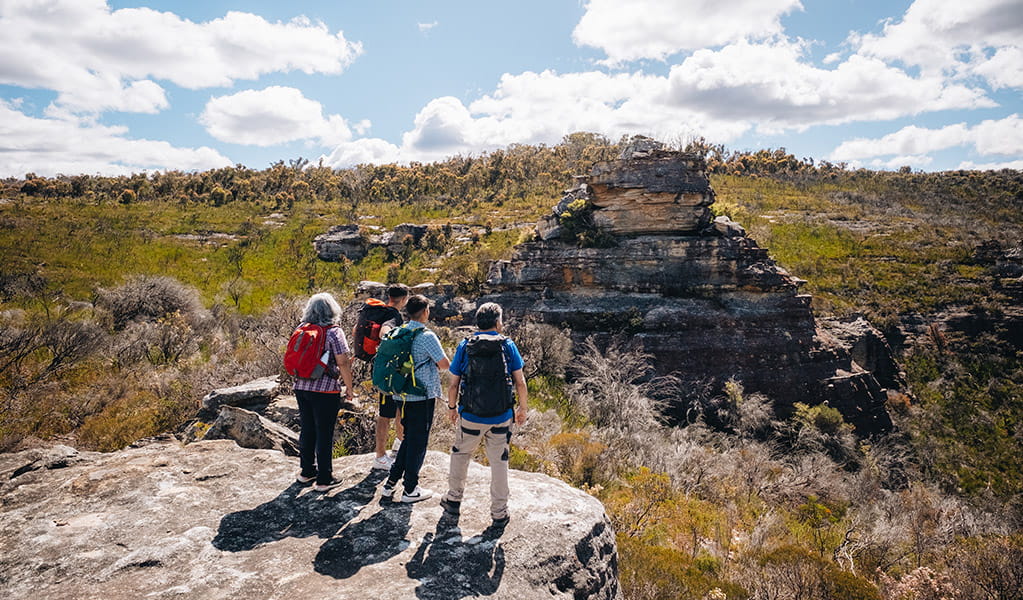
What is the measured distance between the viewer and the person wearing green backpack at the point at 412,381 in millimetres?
3953

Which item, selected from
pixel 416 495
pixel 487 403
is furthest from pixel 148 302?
pixel 487 403

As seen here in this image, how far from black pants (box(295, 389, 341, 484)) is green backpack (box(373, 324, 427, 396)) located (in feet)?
1.65

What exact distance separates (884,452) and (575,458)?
16620mm

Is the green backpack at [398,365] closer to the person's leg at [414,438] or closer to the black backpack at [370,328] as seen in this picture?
the person's leg at [414,438]

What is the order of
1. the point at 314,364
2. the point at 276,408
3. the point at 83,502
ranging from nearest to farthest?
the point at 83,502 → the point at 314,364 → the point at 276,408

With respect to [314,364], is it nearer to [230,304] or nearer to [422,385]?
[422,385]

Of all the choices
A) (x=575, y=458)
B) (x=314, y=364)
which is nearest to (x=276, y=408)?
(x=314, y=364)

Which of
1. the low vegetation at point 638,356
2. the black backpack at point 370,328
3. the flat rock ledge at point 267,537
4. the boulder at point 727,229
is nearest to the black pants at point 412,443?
the flat rock ledge at point 267,537

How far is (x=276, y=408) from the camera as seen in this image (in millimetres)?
6727

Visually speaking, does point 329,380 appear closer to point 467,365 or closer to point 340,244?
point 467,365

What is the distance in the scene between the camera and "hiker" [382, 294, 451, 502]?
3961mm

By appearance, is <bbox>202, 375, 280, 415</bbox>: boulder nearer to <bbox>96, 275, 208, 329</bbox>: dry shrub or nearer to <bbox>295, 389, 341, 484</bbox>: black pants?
<bbox>295, 389, 341, 484</bbox>: black pants

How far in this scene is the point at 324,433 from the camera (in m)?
4.11

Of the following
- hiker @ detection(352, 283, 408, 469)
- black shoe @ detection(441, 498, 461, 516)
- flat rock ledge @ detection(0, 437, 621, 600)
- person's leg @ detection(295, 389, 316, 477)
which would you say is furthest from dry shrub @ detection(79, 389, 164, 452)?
black shoe @ detection(441, 498, 461, 516)
